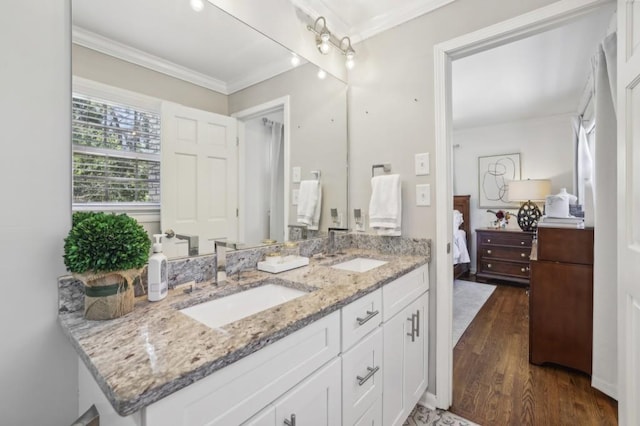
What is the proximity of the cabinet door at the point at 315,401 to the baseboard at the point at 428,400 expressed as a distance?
0.96 m

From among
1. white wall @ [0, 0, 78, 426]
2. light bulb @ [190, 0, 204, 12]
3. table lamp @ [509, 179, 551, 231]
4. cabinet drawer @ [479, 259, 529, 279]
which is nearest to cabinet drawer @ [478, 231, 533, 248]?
table lamp @ [509, 179, 551, 231]

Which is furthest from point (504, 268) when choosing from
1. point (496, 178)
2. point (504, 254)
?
point (496, 178)

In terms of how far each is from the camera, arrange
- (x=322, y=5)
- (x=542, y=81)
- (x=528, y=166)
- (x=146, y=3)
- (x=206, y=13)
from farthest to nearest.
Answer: (x=528, y=166), (x=542, y=81), (x=322, y=5), (x=206, y=13), (x=146, y=3)

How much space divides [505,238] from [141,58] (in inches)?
173

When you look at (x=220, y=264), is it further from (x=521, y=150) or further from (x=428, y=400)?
(x=521, y=150)

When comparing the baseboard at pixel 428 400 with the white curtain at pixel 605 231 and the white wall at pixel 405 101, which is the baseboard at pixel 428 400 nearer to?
the white wall at pixel 405 101

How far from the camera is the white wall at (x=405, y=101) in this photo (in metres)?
1.62

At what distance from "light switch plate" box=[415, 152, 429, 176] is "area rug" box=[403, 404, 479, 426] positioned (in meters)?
1.38

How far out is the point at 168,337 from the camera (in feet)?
2.36

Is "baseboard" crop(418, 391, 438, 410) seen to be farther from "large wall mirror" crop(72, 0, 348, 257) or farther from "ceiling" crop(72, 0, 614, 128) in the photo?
"ceiling" crop(72, 0, 614, 128)

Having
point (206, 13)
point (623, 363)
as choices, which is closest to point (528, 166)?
point (623, 363)

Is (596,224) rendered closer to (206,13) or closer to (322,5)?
(322,5)

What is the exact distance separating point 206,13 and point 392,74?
3.67ft

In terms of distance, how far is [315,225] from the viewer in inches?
77.0
